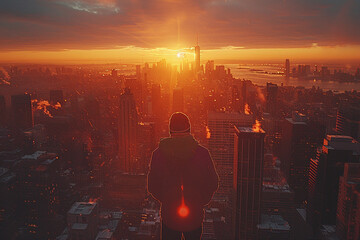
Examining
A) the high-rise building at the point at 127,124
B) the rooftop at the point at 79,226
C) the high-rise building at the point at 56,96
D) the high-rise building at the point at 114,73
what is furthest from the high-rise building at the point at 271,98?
the high-rise building at the point at 56,96

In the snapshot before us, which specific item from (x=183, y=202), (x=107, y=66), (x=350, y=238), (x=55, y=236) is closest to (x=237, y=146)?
(x=350, y=238)

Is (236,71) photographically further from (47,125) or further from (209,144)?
(47,125)

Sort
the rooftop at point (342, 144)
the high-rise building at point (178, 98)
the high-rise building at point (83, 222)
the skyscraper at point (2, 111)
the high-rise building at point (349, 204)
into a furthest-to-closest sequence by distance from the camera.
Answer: the high-rise building at point (178, 98), the skyscraper at point (2, 111), the rooftop at point (342, 144), the high-rise building at point (83, 222), the high-rise building at point (349, 204)

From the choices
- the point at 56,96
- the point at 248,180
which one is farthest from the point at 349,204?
the point at 56,96

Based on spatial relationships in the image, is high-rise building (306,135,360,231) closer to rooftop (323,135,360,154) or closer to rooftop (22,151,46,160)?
rooftop (323,135,360,154)

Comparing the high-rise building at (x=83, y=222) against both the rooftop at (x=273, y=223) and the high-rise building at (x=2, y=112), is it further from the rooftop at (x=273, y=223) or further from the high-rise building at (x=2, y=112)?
the rooftop at (x=273, y=223)

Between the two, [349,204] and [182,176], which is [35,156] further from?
[182,176]
